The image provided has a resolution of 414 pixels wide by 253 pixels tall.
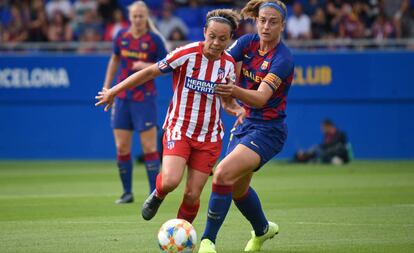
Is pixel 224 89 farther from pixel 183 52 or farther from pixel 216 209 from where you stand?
pixel 216 209

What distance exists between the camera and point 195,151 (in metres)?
8.88

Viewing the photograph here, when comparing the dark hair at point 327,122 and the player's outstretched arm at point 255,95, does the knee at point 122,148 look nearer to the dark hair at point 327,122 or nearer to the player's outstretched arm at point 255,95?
the player's outstretched arm at point 255,95

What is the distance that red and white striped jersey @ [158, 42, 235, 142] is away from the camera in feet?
28.7

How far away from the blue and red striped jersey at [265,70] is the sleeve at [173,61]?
58 centimetres

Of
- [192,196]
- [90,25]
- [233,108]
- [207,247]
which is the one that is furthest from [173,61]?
[90,25]

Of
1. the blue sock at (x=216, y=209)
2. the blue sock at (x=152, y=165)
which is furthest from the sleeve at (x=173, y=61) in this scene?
the blue sock at (x=152, y=165)

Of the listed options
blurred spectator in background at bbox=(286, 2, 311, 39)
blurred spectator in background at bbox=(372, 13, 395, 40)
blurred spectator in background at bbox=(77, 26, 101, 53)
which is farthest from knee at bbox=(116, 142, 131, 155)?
blurred spectator in background at bbox=(372, 13, 395, 40)

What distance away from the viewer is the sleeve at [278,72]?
8.60m

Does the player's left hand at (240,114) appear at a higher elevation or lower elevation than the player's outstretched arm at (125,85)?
lower

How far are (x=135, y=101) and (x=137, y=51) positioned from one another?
72 cm

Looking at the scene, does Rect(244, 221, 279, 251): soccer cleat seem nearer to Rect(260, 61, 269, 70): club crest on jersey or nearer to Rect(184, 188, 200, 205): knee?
Rect(184, 188, 200, 205): knee

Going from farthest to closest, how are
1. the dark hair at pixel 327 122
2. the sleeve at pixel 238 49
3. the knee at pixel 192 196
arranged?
the dark hair at pixel 327 122 < the sleeve at pixel 238 49 < the knee at pixel 192 196

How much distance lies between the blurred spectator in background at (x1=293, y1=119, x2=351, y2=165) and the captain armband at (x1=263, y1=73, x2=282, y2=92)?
43.8 feet

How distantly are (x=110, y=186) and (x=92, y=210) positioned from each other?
3996 mm
